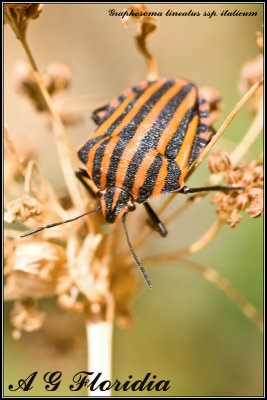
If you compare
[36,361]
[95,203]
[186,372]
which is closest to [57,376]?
[36,361]

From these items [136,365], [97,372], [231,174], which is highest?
[231,174]

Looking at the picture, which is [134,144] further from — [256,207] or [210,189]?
[256,207]

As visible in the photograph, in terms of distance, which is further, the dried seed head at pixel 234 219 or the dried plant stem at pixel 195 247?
the dried plant stem at pixel 195 247

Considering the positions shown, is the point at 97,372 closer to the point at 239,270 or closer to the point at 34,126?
the point at 239,270

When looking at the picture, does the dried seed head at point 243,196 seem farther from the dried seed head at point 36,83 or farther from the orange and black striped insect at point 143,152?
the dried seed head at point 36,83

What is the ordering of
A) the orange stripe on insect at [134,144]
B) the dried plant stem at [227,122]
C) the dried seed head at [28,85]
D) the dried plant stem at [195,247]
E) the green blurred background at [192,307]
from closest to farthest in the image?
1. the dried plant stem at [227,122]
2. the orange stripe on insect at [134,144]
3. the dried plant stem at [195,247]
4. the dried seed head at [28,85]
5. the green blurred background at [192,307]

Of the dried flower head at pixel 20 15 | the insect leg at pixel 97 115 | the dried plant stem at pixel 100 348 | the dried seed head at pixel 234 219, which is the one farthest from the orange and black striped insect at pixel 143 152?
the dried flower head at pixel 20 15
